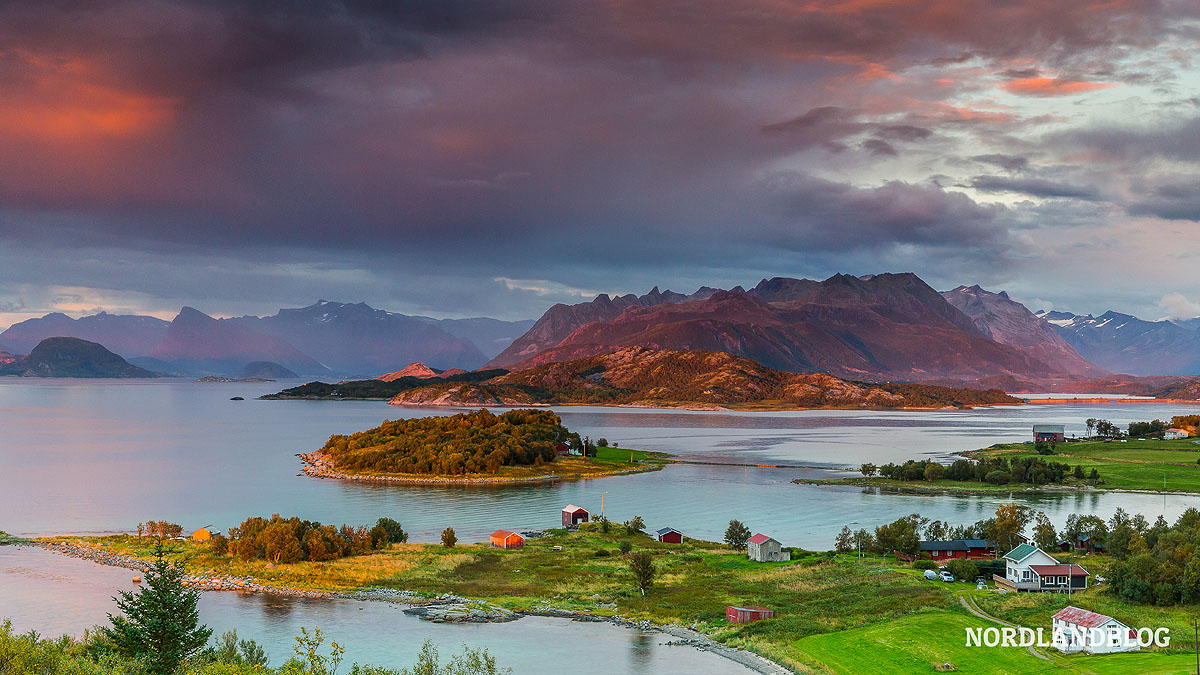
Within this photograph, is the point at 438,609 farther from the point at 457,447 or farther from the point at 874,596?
the point at 457,447

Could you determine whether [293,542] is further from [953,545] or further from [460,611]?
[953,545]

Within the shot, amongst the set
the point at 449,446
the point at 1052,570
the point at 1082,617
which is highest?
the point at 449,446

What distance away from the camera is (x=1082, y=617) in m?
40.0

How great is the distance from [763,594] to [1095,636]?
18289 millimetres

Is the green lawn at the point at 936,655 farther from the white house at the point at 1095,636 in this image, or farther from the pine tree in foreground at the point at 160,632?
the pine tree in foreground at the point at 160,632

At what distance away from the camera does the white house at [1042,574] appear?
51.5 metres

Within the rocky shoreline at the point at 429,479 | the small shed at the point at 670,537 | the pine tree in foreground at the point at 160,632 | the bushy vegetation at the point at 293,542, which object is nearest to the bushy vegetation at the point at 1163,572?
the small shed at the point at 670,537

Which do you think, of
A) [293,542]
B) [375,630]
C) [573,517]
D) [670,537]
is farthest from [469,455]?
[375,630]

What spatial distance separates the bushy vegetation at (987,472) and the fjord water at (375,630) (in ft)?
253

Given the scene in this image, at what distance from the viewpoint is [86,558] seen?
64.8 m

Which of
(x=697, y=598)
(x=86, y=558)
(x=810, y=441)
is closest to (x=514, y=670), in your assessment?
(x=697, y=598)

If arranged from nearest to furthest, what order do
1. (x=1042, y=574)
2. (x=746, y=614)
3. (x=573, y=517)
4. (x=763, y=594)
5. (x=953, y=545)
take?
(x=746, y=614), (x=1042, y=574), (x=763, y=594), (x=953, y=545), (x=573, y=517)

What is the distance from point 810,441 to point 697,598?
13344 centimetres

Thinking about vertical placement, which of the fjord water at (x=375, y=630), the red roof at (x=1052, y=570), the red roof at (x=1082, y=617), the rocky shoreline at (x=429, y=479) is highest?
the red roof at (x=1082, y=617)
